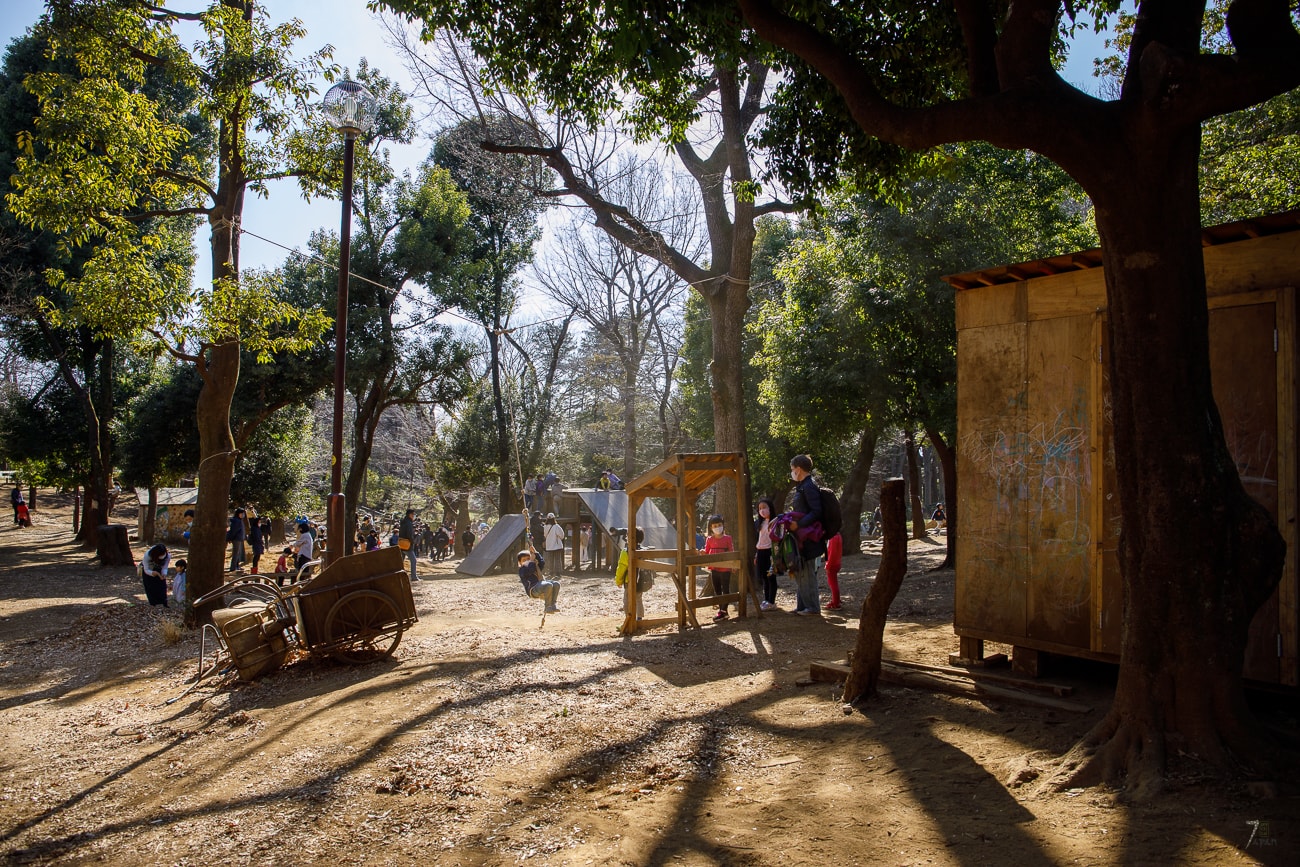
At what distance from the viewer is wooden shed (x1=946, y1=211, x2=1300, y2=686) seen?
5250 millimetres

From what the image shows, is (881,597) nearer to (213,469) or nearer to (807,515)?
(807,515)

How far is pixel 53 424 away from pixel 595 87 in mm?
27170

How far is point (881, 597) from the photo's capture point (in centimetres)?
599

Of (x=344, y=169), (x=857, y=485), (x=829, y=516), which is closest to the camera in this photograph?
(x=829, y=516)

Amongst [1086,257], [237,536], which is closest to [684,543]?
[1086,257]

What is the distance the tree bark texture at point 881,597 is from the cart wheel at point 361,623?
4857mm

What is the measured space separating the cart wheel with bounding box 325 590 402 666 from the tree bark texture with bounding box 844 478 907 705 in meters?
4.86

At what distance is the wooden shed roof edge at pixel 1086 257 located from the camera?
522 cm

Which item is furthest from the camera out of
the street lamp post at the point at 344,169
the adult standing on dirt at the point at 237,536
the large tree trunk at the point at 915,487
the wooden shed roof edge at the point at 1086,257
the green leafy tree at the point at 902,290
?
the large tree trunk at the point at 915,487

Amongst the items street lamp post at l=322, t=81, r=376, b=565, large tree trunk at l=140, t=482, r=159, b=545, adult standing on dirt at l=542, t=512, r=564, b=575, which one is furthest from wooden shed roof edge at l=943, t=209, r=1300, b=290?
large tree trunk at l=140, t=482, r=159, b=545

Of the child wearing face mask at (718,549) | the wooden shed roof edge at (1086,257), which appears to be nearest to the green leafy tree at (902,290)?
the child wearing face mask at (718,549)

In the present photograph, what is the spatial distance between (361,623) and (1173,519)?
7.28 m

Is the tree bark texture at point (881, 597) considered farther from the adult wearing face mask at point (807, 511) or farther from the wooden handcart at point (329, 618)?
the wooden handcart at point (329, 618)

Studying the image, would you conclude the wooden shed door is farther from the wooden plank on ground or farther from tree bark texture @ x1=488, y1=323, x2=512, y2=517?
tree bark texture @ x1=488, y1=323, x2=512, y2=517
